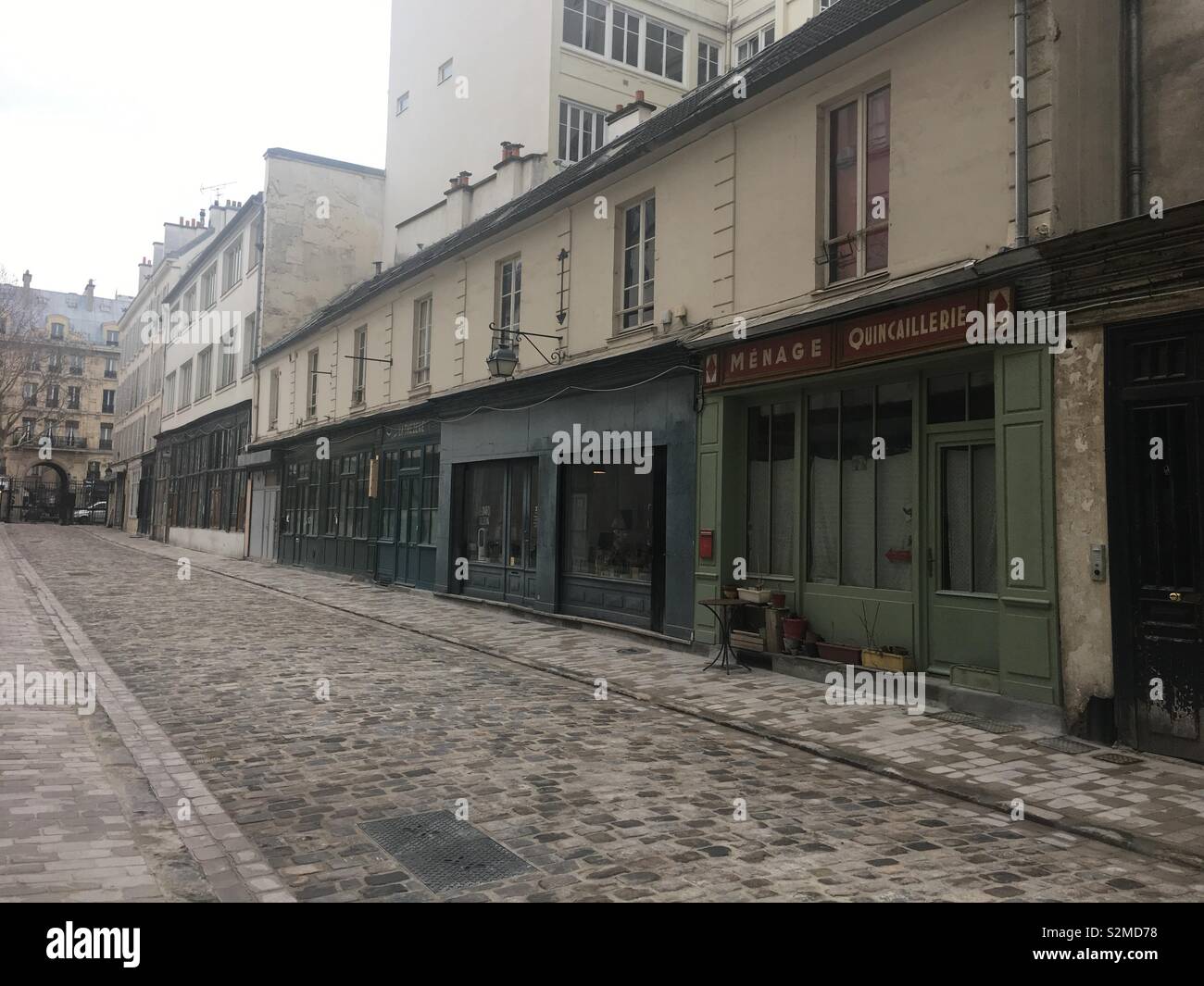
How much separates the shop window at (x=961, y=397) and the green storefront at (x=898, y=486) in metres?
0.01

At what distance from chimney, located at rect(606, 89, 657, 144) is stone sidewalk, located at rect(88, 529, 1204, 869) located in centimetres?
960

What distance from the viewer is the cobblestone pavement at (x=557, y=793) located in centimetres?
432

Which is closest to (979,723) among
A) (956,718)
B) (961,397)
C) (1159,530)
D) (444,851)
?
(956,718)

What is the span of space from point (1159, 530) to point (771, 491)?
15.5ft

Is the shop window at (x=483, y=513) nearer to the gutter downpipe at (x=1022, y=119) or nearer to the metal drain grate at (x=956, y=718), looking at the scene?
the metal drain grate at (x=956, y=718)

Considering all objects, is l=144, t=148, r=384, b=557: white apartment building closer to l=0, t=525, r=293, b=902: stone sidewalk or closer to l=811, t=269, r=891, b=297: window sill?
l=811, t=269, r=891, b=297: window sill

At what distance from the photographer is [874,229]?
9555mm

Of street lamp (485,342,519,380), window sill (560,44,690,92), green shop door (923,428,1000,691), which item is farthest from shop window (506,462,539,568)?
window sill (560,44,690,92)

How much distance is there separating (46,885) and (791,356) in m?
8.40

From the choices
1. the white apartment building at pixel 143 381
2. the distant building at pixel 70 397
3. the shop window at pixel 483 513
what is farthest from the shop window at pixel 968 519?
the distant building at pixel 70 397

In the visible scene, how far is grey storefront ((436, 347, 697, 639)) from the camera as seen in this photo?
12.2m

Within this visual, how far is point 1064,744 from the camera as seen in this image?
7121 mm
